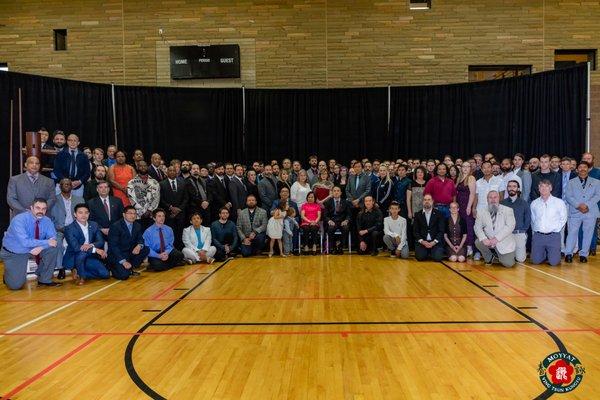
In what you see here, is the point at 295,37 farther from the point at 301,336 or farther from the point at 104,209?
the point at 301,336

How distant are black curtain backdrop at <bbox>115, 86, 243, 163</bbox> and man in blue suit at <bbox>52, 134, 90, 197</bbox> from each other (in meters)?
3.79

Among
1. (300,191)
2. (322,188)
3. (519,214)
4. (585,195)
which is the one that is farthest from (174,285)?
(585,195)

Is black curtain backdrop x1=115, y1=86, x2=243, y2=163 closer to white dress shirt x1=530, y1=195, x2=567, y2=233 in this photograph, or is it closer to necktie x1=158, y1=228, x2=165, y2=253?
necktie x1=158, y1=228, x2=165, y2=253

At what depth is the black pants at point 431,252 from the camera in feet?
26.1

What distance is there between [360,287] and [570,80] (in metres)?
7.02

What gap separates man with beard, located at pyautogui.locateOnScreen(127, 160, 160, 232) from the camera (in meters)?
7.92

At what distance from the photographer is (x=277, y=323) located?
4488 millimetres

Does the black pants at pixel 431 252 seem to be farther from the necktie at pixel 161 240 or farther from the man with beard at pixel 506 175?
the necktie at pixel 161 240

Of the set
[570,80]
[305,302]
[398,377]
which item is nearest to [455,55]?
[570,80]

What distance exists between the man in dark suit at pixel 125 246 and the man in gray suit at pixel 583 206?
6923 mm

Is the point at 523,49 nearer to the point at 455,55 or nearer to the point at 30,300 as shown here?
the point at 455,55

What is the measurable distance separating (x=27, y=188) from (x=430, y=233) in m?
6.35

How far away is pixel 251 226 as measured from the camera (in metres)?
→ 8.83

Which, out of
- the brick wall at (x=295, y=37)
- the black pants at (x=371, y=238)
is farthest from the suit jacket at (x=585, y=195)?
the brick wall at (x=295, y=37)
